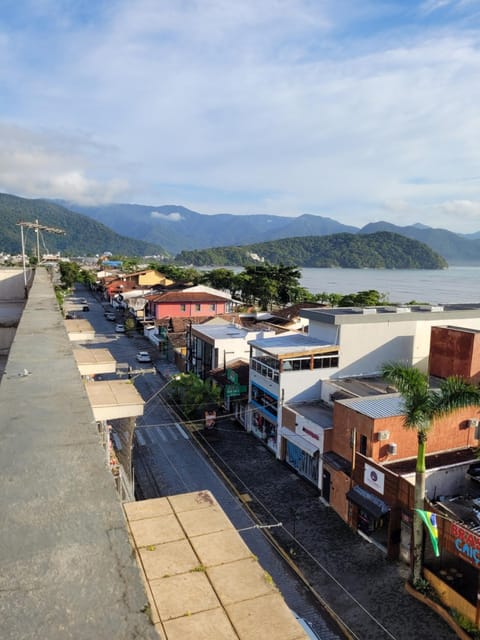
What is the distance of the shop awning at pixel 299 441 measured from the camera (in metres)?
19.7

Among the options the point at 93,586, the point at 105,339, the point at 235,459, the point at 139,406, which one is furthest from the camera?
the point at 105,339

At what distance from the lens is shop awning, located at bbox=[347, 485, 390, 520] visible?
15.3 meters

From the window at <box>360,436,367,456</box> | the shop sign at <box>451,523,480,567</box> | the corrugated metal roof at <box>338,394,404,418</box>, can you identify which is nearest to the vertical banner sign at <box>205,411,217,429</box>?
the corrugated metal roof at <box>338,394,404,418</box>

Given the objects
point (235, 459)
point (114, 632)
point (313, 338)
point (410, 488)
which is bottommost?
point (235, 459)

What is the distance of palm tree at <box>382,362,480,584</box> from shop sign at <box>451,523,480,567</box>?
1.02 meters

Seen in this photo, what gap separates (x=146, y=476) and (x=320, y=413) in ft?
26.9

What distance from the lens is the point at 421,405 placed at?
12945 millimetres

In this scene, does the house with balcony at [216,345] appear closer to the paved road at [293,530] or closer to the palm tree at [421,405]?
the paved road at [293,530]

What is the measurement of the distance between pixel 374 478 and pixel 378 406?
2.74m

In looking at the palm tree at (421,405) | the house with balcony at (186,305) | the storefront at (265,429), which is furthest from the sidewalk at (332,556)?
the house with balcony at (186,305)

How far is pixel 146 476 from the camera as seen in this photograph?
66.5ft

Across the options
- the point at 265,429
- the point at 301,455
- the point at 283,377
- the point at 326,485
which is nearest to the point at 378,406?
the point at 326,485

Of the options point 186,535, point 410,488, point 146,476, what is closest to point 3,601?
point 186,535

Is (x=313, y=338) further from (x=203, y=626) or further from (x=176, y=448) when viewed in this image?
(x=203, y=626)
